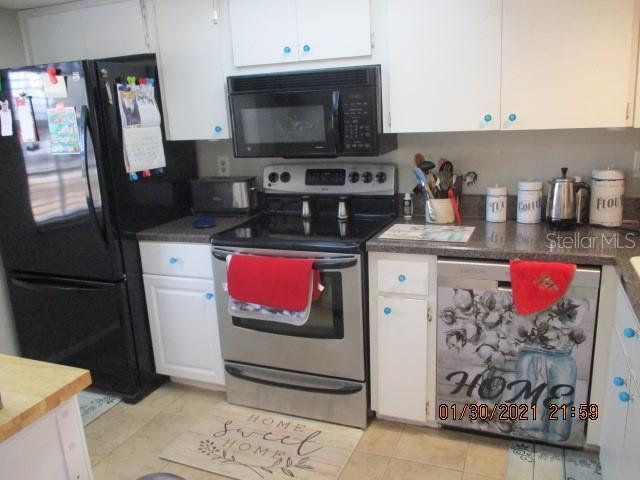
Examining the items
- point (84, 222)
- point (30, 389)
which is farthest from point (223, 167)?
point (30, 389)

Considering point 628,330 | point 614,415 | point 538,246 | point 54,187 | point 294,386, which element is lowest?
point 294,386

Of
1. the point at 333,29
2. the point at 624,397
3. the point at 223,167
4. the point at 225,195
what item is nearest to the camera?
the point at 624,397

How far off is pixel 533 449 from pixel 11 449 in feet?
6.52

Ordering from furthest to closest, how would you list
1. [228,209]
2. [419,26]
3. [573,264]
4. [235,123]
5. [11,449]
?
[228,209]
[235,123]
[419,26]
[573,264]
[11,449]

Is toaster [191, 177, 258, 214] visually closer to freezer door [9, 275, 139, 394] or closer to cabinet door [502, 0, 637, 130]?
freezer door [9, 275, 139, 394]

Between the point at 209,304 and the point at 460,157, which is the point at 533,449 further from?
the point at 209,304

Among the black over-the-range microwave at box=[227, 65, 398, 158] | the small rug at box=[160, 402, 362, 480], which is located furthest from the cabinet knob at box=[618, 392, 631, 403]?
the black over-the-range microwave at box=[227, 65, 398, 158]

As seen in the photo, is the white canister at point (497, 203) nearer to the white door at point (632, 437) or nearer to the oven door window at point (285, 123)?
the oven door window at point (285, 123)

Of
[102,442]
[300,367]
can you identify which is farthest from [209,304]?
[102,442]

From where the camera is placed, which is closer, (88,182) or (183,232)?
(88,182)

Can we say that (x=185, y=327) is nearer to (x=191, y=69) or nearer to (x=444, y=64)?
(x=191, y=69)

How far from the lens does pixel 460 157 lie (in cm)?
259

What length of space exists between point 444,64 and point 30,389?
75.0 inches

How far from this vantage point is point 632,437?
1.51m
